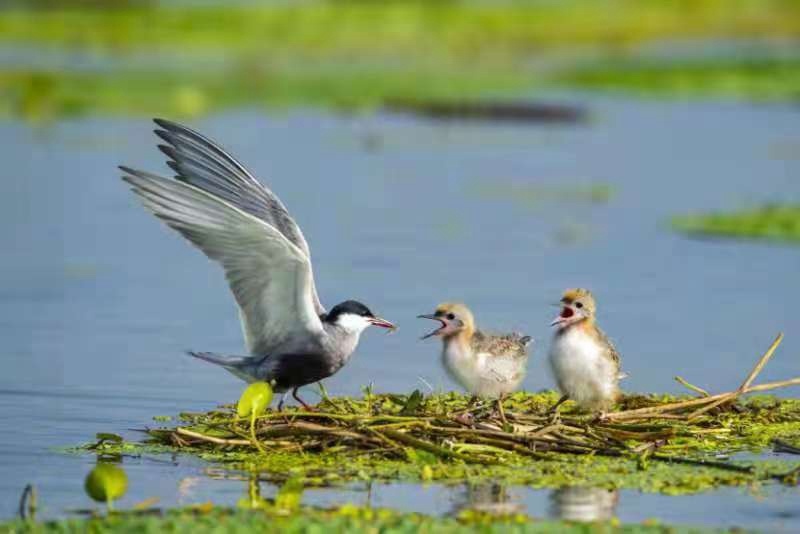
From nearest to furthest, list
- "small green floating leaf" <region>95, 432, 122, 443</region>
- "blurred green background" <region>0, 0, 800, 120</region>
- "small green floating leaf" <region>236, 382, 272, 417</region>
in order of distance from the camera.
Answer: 1. "small green floating leaf" <region>236, 382, 272, 417</region>
2. "small green floating leaf" <region>95, 432, 122, 443</region>
3. "blurred green background" <region>0, 0, 800, 120</region>

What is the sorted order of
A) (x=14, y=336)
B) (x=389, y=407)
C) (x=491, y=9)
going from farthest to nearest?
(x=491, y=9) → (x=14, y=336) → (x=389, y=407)

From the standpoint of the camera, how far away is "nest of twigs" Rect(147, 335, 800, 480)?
8383 mm

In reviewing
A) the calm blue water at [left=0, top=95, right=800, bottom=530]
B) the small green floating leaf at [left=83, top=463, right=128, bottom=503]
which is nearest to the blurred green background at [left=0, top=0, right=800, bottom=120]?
the calm blue water at [left=0, top=95, right=800, bottom=530]

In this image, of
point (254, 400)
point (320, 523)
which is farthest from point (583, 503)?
point (254, 400)

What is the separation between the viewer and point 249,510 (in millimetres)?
7336

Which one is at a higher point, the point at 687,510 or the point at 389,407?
the point at 389,407

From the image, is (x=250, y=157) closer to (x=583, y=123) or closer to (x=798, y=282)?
(x=583, y=123)

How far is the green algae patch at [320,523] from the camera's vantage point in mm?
6969

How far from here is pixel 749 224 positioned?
17859 mm

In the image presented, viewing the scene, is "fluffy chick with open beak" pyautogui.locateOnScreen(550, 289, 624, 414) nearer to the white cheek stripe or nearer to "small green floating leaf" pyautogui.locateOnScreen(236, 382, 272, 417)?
the white cheek stripe

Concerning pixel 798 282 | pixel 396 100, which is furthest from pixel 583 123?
pixel 798 282

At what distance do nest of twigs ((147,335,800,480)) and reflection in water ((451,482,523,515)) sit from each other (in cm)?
33

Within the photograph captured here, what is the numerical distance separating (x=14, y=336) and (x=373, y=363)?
8.83 feet

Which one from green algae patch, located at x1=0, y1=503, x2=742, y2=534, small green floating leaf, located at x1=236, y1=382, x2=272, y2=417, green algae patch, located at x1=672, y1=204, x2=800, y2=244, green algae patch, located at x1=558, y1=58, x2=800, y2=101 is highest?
green algae patch, located at x1=558, y1=58, x2=800, y2=101
